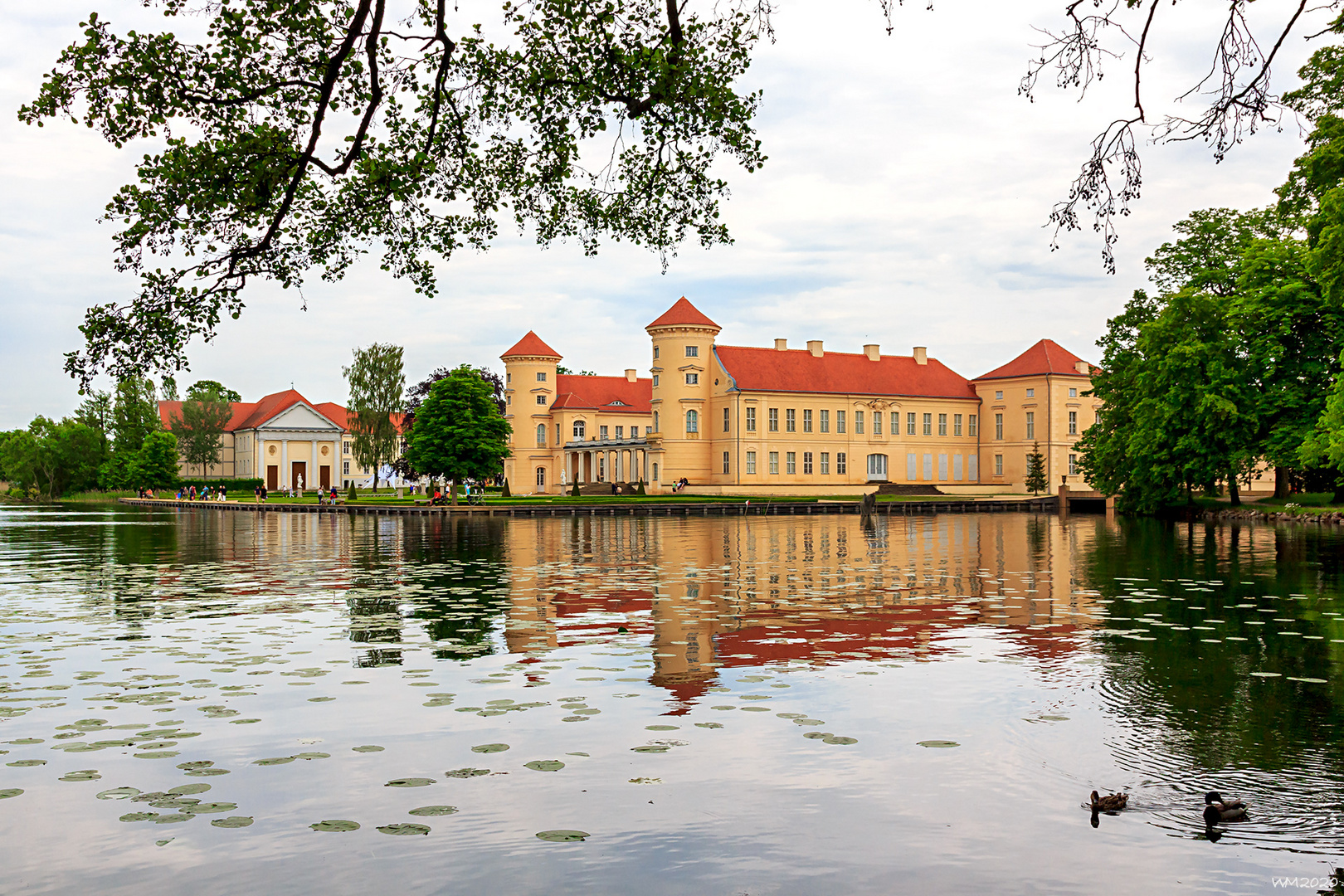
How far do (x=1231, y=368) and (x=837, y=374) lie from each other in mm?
42353

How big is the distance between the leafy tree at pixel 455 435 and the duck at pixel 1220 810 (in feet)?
210

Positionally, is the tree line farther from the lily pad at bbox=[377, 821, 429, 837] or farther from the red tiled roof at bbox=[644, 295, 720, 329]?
the lily pad at bbox=[377, 821, 429, 837]

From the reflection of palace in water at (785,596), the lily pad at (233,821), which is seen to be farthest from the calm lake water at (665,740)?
the reflection of palace in water at (785,596)

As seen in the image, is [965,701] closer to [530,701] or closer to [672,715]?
[672,715]

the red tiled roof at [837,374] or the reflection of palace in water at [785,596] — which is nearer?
the reflection of palace in water at [785,596]

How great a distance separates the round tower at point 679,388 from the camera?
84812 millimetres

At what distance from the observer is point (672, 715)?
29.0ft

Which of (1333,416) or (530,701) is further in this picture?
(1333,416)

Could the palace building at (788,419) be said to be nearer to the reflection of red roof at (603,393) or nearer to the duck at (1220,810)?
the reflection of red roof at (603,393)

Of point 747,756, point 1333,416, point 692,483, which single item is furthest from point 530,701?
point 692,483

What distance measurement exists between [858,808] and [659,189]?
278 inches

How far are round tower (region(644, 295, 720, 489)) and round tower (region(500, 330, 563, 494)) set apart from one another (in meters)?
12.6

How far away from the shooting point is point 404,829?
605cm

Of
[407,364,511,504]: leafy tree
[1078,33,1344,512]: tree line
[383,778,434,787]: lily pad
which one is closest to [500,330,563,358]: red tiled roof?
[407,364,511,504]: leafy tree
